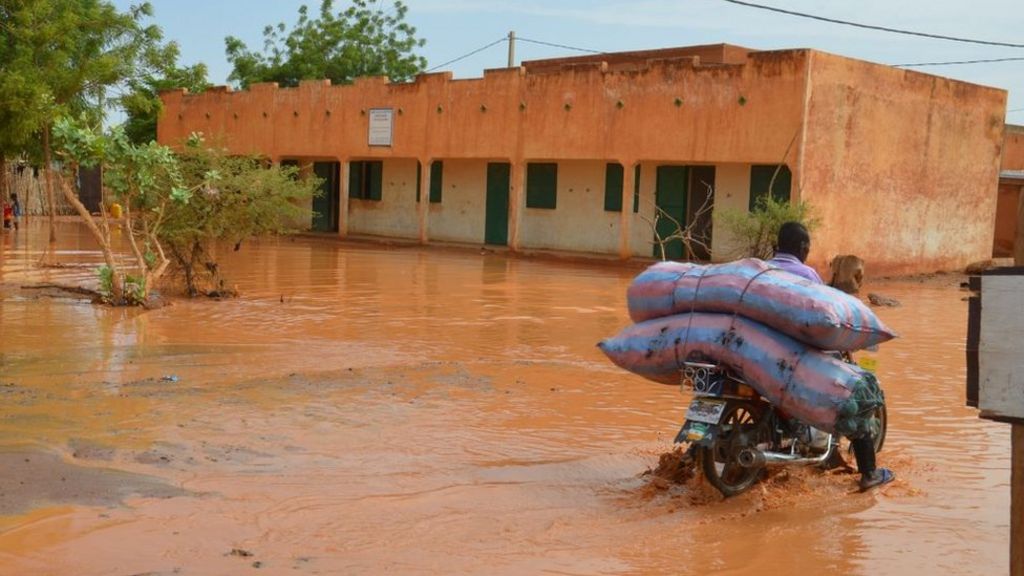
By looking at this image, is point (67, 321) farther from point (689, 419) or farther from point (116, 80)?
point (116, 80)

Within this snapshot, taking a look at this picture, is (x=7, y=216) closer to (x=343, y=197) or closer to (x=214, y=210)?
(x=343, y=197)

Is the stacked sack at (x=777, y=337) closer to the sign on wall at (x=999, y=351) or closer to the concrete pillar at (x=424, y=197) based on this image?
the sign on wall at (x=999, y=351)

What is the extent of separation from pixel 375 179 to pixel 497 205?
4.87m

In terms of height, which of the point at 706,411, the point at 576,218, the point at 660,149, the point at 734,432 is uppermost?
the point at 660,149

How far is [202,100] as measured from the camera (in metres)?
32.8

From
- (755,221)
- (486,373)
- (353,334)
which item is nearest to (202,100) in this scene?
(755,221)

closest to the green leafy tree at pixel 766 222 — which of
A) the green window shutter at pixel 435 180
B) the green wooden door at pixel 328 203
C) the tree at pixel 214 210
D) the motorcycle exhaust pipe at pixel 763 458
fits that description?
the tree at pixel 214 210

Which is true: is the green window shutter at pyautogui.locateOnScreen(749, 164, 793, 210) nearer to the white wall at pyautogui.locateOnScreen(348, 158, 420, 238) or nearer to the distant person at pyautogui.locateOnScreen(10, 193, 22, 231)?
the white wall at pyautogui.locateOnScreen(348, 158, 420, 238)

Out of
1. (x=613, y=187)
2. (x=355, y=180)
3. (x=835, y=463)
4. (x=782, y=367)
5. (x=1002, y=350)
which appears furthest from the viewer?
(x=355, y=180)

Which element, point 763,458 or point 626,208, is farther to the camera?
point 626,208

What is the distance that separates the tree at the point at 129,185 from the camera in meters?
12.6

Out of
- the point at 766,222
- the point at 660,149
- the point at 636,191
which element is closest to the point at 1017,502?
the point at 766,222

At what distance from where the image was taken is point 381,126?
27.2m

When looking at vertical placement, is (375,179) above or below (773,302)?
above
